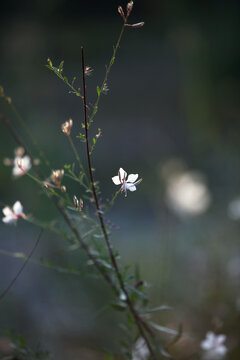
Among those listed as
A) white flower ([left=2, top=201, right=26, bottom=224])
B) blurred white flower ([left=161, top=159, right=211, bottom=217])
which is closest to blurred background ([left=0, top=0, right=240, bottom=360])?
blurred white flower ([left=161, top=159, right=211, bottom=217])

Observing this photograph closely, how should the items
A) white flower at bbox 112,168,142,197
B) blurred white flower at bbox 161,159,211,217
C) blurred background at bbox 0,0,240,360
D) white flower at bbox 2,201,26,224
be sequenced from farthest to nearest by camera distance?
Result: blurred white flower at bbox 161,159,211,217 < blurred background at bbox 0,0,240,360 < white flower at bbox 2,201,26,224 < white flower at bbox 112,168,142,197

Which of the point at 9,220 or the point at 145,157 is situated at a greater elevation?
the point at 145,157

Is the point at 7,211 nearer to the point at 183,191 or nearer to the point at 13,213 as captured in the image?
the point at 13,213

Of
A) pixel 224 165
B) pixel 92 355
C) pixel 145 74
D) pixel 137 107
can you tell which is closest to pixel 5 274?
pixel 92 355

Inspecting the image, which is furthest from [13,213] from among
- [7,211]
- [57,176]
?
[57,176]

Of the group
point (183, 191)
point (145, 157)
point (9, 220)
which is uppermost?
point (145, 157)

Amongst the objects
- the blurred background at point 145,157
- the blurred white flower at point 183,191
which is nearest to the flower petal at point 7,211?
the blurred background at point 145,157

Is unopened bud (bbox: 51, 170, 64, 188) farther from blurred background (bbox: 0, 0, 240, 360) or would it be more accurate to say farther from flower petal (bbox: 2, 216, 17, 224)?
blurred background (bbox: 0, 0, 240, 360)

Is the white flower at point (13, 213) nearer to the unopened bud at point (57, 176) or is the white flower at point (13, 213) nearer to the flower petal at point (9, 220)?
the flower petal at point (9, 220)
